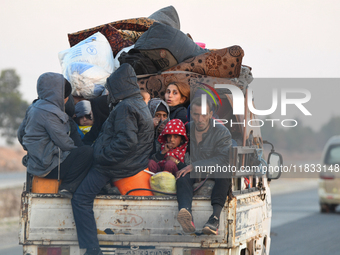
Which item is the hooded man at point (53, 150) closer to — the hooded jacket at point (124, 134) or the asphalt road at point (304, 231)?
the hooded jacket at point (124, 134)

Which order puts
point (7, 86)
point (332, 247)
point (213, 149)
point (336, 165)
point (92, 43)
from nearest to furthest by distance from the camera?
point (213, 149) < point (92, 43) < point (332, 247) < point (336, 165) < point (7, 86)

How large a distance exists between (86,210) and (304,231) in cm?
817

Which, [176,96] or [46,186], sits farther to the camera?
[176,96]

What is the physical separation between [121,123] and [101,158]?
0.32 m

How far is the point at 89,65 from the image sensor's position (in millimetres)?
5516

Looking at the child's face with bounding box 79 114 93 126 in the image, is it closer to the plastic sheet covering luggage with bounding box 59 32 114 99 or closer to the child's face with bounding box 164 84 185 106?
the plastic sheet covering luggage with bounding box 59 32 114 99

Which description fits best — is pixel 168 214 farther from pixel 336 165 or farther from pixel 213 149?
pixel 336 165

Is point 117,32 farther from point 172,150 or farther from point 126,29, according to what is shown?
point 172,150

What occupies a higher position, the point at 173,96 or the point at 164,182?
the point at 173,96

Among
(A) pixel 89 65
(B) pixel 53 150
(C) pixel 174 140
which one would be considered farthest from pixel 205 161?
(A) pixel 89 65

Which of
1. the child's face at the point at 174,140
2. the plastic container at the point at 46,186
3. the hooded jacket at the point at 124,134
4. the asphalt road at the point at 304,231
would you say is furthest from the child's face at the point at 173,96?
the asphalt road at the point at 304,231

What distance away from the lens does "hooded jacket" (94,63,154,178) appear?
3.88 m

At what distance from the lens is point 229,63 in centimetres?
A: 516

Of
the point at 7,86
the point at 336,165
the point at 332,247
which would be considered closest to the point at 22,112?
the point at 7,86
